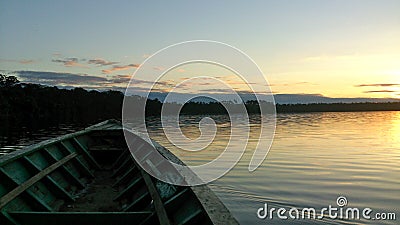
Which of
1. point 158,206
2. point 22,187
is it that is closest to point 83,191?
point 22,187

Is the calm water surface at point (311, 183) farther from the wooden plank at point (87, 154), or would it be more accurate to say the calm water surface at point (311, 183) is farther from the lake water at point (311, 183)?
the wooden plank at point (87, 154)

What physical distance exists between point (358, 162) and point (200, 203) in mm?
12882

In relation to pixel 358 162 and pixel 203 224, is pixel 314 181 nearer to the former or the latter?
pixel 358 162

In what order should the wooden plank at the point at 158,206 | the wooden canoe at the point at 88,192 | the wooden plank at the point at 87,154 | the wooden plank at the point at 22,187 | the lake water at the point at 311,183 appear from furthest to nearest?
1. the wooden plank at the point at 87,154
2. the lake water at the point at 311,183
3. the wooden plank at the point at 22,187
4. the wooden canoe at the point at 88,192
5. the wooden plank at the point at 158,206

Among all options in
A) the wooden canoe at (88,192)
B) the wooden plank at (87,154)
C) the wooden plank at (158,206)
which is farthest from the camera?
the wooden plank at (87,154)

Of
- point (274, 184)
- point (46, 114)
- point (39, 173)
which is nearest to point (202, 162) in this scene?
point (274, 184)

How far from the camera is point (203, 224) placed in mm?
3428

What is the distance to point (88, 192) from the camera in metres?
6.82

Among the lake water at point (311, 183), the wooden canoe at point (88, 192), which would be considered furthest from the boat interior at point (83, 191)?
the lake water at point (311, 183)

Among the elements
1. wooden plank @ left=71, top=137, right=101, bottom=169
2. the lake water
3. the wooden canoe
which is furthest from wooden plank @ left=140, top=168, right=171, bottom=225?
wooden plank @ left=71, top=137, right=101, bottom=169

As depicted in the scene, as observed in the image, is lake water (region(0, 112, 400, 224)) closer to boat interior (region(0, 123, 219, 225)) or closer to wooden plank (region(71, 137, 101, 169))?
boat interior (region(0, 123, 219, 225))

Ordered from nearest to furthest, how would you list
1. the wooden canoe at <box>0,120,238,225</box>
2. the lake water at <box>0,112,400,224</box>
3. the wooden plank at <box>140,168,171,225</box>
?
the wooden plank at <box>140,168,171,225</box> → the wooden canoe at <box>0,120,238,225</box> → the lake water at <box>0,112,400,224</box>

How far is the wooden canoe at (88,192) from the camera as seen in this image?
3959 mm

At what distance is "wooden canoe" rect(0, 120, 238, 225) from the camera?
3.96 m
